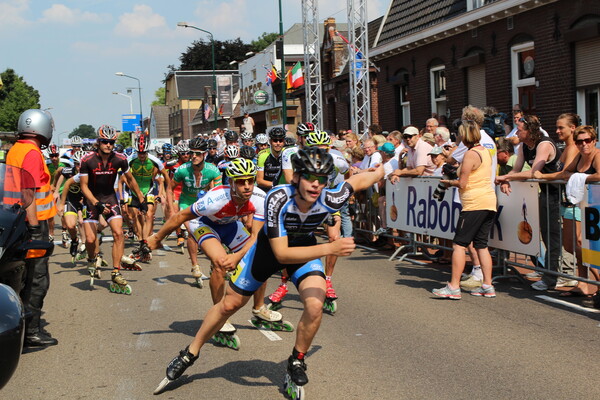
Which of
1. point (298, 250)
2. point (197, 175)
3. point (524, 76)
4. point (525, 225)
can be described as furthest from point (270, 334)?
point (524, 76)

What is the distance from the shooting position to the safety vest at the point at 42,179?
732 centimetres

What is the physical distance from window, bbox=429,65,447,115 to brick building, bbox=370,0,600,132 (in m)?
0.04

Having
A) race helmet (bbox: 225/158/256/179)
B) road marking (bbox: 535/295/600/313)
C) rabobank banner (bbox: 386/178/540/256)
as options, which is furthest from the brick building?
race helmet (bbox: 225/158/256/179)

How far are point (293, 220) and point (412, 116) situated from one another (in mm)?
22534

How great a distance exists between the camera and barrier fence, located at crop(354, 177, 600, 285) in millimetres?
8391

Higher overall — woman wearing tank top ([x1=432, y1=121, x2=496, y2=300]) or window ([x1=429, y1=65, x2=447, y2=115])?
window ([x1=429, y1=65, x2=447, y2=115])

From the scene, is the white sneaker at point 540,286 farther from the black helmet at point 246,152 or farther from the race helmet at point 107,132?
the race helmet at point 107,132

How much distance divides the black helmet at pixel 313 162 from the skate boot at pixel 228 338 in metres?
2.42

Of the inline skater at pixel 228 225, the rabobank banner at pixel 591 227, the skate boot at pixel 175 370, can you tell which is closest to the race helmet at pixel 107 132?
the inline skater at pixel 228 225

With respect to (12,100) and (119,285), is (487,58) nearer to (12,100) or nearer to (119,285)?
(119,285)

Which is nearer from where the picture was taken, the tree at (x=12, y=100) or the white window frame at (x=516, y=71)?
the white window frame at (x=516, y=71)

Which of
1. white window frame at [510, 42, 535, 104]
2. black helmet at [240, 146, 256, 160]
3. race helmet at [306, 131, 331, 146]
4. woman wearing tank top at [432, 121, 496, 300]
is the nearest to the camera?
race helmet at [306, 131, 331, 146]

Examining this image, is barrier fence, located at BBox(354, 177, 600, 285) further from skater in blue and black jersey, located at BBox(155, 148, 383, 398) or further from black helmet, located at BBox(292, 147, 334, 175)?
black helmet, located at BBox(292, 147, 334, 175)

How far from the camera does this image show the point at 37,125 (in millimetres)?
7422
